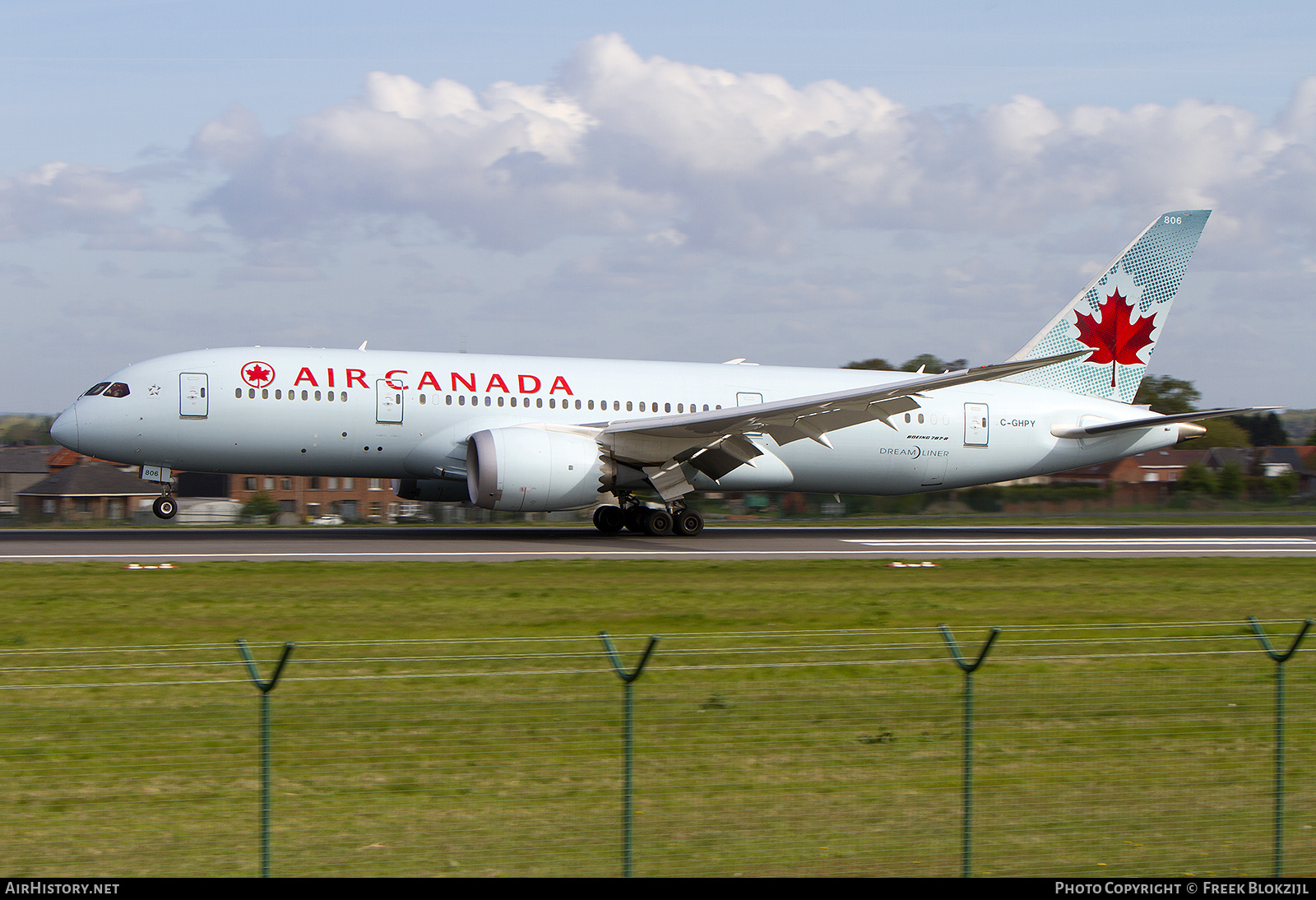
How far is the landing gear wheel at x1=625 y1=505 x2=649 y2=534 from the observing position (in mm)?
26844

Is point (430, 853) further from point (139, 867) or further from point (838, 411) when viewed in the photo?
point (838, 411)

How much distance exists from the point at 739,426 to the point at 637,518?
376 cm

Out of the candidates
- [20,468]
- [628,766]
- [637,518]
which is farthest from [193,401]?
[20,468]

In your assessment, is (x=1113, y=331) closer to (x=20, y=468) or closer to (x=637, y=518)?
(x=637, y=518)

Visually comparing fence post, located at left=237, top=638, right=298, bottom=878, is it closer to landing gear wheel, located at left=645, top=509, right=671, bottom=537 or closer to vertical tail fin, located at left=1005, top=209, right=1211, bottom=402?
landing gear wheel, located at left=645, top=509, right=671, bottom=537

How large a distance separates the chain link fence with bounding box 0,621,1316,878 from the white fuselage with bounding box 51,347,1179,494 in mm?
16390

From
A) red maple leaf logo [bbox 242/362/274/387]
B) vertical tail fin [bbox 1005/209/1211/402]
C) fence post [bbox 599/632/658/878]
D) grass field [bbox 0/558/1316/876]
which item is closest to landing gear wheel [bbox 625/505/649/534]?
red maple leaf logo [bbox 242/362/274/387]

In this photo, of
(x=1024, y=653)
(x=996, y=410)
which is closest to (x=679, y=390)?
(x=996, y=410)

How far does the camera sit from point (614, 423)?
1022 inches

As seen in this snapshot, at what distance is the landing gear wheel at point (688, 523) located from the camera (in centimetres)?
2661

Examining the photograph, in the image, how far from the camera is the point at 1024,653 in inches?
487

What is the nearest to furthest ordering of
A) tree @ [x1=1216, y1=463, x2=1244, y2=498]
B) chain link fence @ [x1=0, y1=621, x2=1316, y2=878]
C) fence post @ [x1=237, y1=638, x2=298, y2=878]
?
1. fence post @ [x1=237, y1=638, x2=298, y2=878]
2. chain link fence @ [x1=0, y1=621, x2=1316, y2=878]
3. tree @ [x1=1216, y1=463, x2=1244, y2=498]

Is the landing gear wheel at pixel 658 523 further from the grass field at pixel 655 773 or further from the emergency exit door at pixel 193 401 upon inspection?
the grass field at pixel 655 773

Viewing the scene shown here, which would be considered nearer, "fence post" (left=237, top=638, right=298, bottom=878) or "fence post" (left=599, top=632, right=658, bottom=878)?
"fence post" (left=237, top=638, right=298, bottom=878)
